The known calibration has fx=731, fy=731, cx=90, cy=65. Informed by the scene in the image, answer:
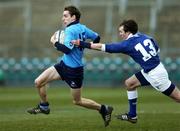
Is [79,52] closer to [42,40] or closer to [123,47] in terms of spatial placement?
[123,47]

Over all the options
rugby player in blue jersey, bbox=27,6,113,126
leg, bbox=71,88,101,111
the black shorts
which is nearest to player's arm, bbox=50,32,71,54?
rugby player in blue jersey, bbox=27,6,113,126

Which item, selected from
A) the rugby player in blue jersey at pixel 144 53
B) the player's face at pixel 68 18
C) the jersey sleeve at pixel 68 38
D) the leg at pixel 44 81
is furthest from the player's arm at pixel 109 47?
the leg at pixel 44 81

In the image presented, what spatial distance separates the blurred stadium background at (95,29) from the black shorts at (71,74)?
2088cm

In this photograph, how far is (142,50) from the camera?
14172 mm

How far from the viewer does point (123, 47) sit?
1402cm

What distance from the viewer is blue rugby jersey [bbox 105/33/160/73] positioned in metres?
14.1

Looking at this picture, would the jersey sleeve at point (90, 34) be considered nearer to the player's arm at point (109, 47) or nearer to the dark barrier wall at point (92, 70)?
the player's arm at point (109, 47)

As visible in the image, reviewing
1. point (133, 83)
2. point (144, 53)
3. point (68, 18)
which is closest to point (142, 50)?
point (144, 53)

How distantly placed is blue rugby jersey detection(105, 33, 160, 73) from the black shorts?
1.41m

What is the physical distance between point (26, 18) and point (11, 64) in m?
2.54

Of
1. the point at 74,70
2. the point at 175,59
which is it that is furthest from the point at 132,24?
the point at 175,59

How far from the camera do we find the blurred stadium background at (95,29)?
36.8m

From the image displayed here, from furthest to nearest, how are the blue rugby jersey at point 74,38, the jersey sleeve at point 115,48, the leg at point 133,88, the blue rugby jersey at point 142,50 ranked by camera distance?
1. the blue rugby jersey at point 74,38
2. the leg at point 133,88
3. the blue rugby jersey at point 142,50
4. the jersey sleeve at point 115,48

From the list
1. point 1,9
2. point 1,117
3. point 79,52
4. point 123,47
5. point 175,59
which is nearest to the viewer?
point 123,47
